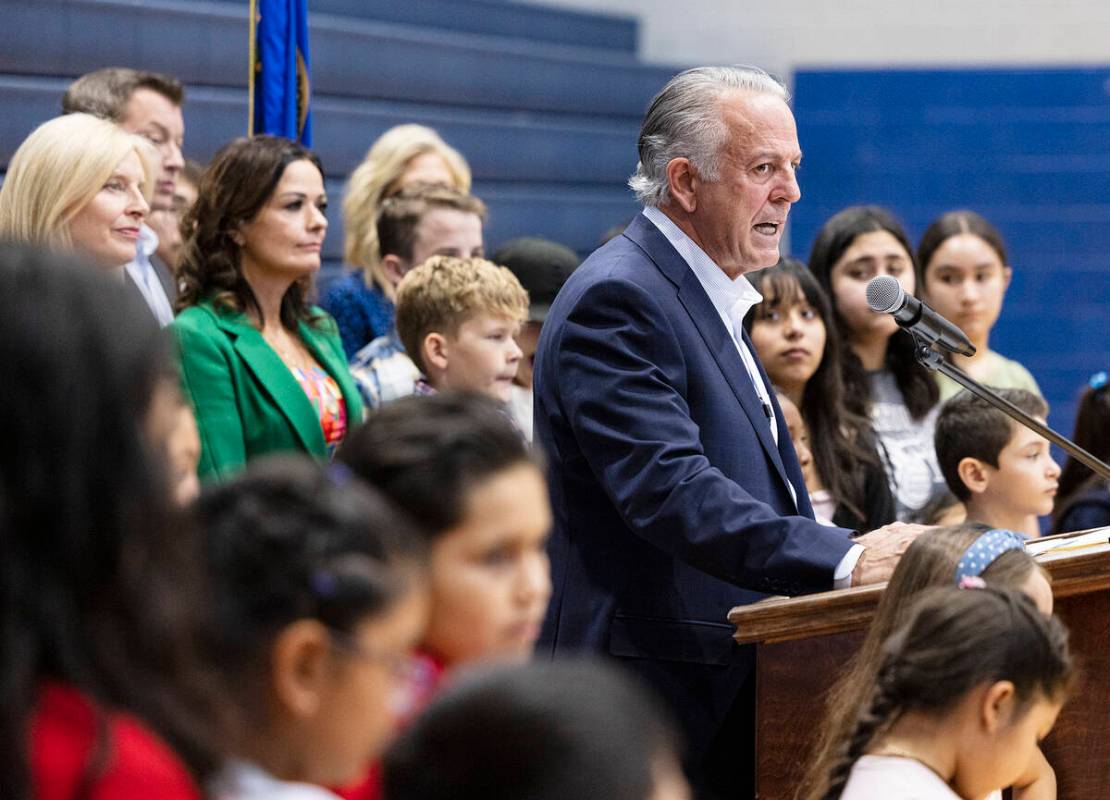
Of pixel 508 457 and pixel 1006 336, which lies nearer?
pixel 508 457

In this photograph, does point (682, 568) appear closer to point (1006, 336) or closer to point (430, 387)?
point (430, 387)

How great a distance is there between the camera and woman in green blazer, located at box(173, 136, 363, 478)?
2.93 metres

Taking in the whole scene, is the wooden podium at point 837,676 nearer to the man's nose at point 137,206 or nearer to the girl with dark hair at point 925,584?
the girl with dark hair at point 925,584

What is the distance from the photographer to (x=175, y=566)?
967 mm

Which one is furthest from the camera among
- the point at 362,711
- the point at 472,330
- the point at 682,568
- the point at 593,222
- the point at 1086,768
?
the point at 593,222

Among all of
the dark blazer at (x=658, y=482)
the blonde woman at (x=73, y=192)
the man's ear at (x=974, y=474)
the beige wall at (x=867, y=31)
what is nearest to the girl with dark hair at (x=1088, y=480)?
the man's ear at (x=974, y=474)

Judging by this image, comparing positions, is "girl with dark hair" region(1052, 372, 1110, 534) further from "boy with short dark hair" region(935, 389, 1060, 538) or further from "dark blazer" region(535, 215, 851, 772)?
"dark blazer" region(535, 215, 851, 772)

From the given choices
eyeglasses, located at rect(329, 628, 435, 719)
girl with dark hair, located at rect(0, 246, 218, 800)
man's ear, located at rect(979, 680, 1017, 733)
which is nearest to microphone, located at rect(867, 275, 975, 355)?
man's ear, located at rect(979, 680, 1017, 733)

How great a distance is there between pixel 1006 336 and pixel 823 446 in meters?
3.84

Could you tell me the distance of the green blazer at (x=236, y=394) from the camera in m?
2.89

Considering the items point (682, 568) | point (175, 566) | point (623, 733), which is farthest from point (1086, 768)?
point (175, 566)

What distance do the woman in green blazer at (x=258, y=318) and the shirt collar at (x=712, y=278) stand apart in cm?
79

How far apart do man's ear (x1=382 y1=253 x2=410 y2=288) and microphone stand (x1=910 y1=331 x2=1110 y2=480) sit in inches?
77.1

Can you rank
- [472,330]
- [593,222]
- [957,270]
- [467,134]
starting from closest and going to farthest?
[472,330] < [957,270] < [467,134] < [593,222]
